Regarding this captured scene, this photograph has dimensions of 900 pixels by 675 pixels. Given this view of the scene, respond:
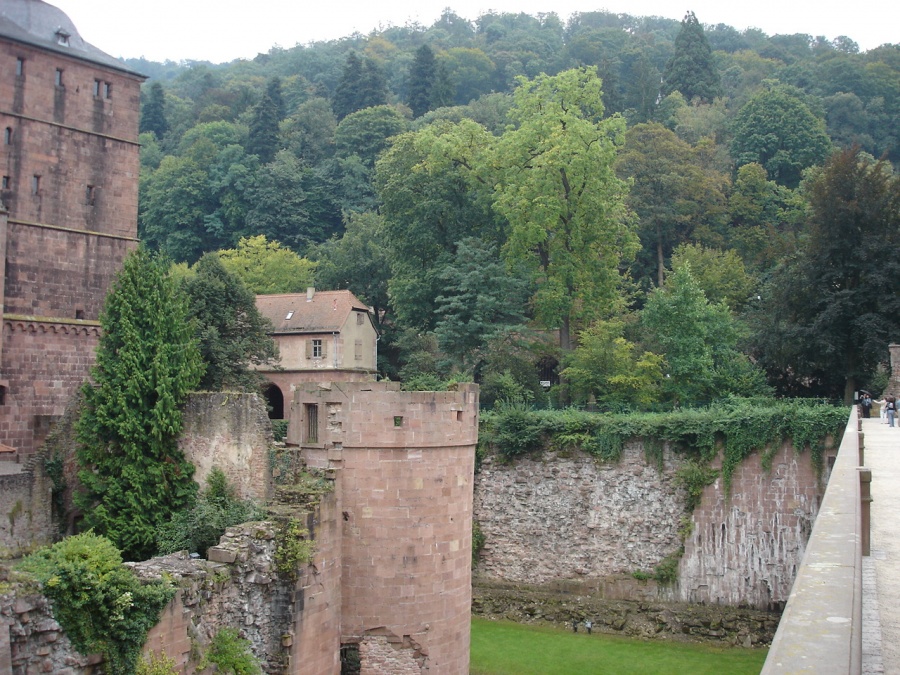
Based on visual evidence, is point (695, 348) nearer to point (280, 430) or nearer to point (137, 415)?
point (280, 430)

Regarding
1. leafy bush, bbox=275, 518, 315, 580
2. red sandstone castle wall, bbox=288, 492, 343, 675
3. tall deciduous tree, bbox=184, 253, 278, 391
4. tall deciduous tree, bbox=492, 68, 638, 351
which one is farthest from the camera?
tall deciduous tree, bbox=492, 68, 638, 351

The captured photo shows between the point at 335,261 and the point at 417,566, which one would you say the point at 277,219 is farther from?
the point at 417,566

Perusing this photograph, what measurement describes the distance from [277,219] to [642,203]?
25772 mm

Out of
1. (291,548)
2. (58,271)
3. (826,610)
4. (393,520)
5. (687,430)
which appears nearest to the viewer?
(826,610)

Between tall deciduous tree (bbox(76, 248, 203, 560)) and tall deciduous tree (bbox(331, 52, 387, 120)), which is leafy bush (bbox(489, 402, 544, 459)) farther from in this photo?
tall deciduous tree (bbox(331, 52, 387, 120))

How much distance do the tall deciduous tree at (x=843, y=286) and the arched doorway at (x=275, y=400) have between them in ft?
66.0

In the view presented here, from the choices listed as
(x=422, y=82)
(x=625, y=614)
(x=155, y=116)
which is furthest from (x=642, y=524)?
(x=155, y=116)

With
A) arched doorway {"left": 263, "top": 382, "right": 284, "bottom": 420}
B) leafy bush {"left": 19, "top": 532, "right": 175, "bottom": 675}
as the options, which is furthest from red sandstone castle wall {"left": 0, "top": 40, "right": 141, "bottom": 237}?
leafy bush {"left": 19, "top": 532, "right": 175, "bottom": 675}

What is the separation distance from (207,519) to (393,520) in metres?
4.38

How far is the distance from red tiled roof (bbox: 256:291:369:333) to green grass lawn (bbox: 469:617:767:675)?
18.2m

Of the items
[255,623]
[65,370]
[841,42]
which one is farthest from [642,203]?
[841,42]

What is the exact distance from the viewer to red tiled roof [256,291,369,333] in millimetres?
42094

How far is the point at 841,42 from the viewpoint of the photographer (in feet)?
419

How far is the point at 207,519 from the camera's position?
63.9 feet
